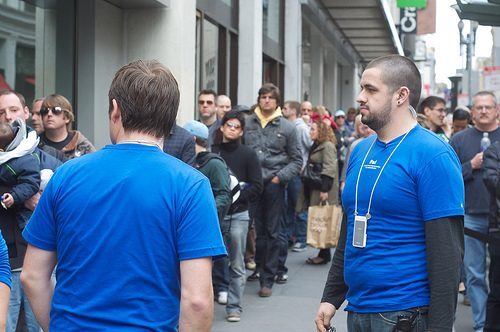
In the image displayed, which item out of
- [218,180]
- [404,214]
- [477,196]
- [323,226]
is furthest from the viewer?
[323,226]

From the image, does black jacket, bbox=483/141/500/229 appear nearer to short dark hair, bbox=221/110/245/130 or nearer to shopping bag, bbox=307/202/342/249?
short dark hair, bbox=221/110/245/130

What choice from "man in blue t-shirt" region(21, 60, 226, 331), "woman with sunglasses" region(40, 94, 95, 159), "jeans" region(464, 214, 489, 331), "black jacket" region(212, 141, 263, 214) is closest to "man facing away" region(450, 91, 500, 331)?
"jeans" region(464, 214, 489, 331)

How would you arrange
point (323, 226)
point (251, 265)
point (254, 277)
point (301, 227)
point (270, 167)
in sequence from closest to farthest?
point (270, 167) < point (254, 277) < point (323, 226) < point (251, 265) < point (301, 227)

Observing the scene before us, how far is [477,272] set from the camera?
7602 mm

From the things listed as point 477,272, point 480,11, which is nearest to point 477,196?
point 477,272

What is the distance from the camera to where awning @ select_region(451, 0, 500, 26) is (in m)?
8.71

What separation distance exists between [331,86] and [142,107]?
95.5ft

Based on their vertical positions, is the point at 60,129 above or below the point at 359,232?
above

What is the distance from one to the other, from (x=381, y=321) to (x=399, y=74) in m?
1.07

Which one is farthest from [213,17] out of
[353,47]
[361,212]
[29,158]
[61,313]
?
[353,47]

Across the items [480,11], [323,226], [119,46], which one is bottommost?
[323,226]

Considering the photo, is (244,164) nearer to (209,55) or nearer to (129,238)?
(129,238)

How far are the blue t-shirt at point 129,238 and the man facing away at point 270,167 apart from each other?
6.36 meters

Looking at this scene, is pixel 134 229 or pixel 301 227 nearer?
pixel 134 229
